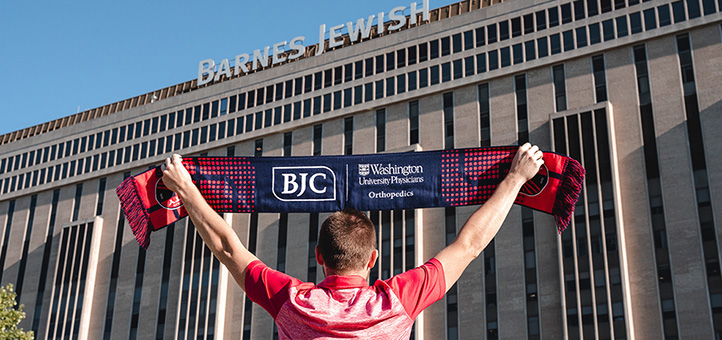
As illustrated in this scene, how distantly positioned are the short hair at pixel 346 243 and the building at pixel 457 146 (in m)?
58.2

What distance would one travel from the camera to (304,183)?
31.5 ft

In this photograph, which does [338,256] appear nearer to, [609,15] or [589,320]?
[589,320]

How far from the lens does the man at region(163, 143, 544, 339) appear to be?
16.6 feet

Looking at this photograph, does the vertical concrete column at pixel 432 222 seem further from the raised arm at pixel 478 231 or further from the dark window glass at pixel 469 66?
the raised arm at pixel 478 231

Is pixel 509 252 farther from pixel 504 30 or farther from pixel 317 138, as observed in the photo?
pixel 317 138

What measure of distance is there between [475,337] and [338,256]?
2478 inches

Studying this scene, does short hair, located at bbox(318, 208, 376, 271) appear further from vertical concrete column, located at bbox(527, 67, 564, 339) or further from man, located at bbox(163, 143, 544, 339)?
vertical concrete column, located at bbox(527, 67, 564, 339)

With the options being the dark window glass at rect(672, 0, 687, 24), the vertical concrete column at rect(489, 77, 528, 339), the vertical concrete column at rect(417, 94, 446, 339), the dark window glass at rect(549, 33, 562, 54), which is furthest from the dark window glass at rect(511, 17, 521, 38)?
the dark window glass at rect(672, 0, 687, 24)

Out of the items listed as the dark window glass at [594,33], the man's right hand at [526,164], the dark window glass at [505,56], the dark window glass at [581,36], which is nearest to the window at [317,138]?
the dark window glass at [505,56]

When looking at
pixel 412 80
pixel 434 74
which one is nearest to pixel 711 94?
pixel 434 74

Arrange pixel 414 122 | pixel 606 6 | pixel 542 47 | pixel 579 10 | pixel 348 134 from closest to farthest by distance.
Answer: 1. pixel 606 6
2. pixel 579 10
3. pixel 542 47
4. pixel 414 122
5. pixel 348 134

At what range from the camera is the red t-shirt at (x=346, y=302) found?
5.02 meters

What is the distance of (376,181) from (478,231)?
3879 millimetres

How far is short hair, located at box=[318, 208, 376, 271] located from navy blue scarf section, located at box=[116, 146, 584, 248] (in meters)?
4.05
